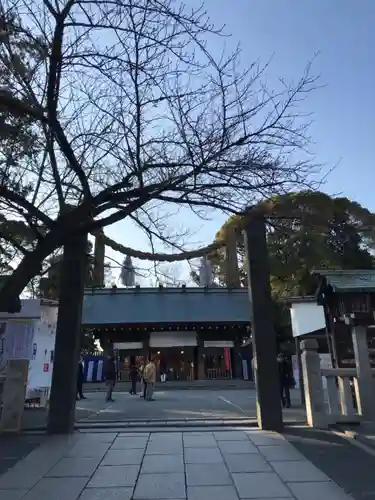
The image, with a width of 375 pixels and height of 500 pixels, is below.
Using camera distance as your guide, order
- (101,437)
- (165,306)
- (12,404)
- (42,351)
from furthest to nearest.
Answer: (165,306), (42,351), (12,404), (101,437)

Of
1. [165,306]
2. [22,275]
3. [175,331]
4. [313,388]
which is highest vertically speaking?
[165,306]

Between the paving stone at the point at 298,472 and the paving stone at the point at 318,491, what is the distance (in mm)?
190

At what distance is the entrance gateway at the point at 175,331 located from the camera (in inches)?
1088

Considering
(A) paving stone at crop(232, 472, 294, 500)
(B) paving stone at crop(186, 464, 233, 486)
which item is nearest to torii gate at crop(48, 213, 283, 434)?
(B) paving stone at crop(186, 464, 233, 486)

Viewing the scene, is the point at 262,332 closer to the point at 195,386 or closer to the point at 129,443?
the point at 129,443

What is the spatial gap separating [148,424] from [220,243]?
Answer: 4129 millimetres

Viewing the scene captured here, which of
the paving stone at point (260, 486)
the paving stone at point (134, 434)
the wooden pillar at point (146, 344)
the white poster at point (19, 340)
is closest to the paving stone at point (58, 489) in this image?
the paving stone at point (260, 486)

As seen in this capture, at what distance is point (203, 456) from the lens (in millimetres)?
6031

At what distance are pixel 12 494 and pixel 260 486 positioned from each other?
2615 millimetres

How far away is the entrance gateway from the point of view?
27.6 metres

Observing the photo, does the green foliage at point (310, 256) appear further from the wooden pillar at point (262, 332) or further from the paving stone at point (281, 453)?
the paving stone at point (281, 453)

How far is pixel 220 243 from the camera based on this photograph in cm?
815

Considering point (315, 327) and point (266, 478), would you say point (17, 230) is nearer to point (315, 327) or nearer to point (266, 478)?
point (266, 478)

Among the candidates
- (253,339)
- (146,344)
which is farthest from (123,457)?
(146,344)
